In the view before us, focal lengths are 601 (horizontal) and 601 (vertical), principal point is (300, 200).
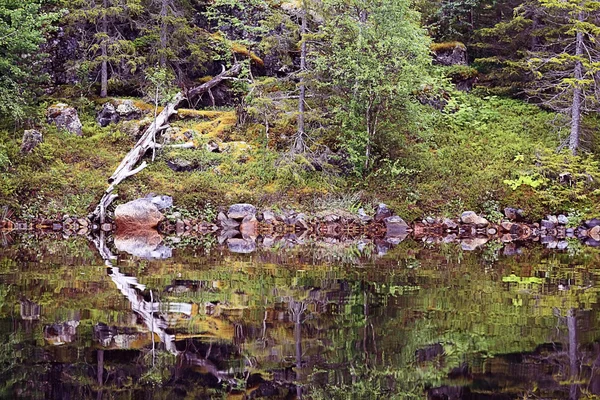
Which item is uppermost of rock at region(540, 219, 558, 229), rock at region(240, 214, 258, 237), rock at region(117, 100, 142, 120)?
rock at region(117, 100, 142, 120)

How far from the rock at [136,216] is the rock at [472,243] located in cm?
912

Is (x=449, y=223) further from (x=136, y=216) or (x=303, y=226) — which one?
(x=136, y=216)

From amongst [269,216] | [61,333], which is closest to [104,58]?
[269,216]

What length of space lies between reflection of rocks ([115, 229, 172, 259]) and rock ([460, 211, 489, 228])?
30.7 feet

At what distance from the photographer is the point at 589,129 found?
21.5 meters

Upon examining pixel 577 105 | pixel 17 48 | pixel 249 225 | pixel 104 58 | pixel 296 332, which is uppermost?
pixel 104 58

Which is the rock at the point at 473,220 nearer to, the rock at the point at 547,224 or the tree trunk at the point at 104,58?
the rock at the point at 547,224

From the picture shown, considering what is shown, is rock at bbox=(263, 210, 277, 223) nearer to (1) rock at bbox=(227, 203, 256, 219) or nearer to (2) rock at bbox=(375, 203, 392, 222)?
(1) rock at bbox=(227, 203, 256, 219)

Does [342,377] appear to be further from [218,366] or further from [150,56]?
[150,56]

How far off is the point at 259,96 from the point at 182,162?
3.56 metres

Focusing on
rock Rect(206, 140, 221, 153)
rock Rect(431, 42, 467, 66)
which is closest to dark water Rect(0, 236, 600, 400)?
rock Rect(206, 140, 221, 153)

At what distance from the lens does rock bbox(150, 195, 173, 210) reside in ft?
62.4

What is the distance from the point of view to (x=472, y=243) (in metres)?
15.7

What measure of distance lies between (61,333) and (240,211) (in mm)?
13792
